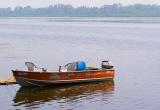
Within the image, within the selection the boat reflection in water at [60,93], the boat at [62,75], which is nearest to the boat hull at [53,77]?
the boat at [62,75]

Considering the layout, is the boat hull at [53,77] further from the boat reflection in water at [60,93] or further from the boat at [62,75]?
the boat reflection in water at [60,93]

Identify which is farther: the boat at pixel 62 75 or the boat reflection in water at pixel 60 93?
the boat at pixel 62 75

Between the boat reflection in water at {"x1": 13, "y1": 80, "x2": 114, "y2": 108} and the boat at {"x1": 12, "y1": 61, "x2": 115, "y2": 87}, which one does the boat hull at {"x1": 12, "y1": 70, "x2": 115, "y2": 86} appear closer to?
the boat at {"x1": 12, "y1": 61, "x2": 115, "y2": 87}

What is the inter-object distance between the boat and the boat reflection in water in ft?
1.36

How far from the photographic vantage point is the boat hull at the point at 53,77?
33.5 meters

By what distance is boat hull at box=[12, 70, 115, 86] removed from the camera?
3353 cm

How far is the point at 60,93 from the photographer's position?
32.7 m

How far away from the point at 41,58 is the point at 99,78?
58.8 feet

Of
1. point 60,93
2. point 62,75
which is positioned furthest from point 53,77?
point 60,93

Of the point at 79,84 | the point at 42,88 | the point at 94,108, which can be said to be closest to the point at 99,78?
the point at 79,84

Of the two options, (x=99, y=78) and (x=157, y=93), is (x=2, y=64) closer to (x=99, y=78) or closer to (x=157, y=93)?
(x=99, y=78)

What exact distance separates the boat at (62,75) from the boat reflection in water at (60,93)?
414 millimetres

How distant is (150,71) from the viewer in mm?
43125

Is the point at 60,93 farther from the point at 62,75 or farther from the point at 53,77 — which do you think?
the point at 62,75
